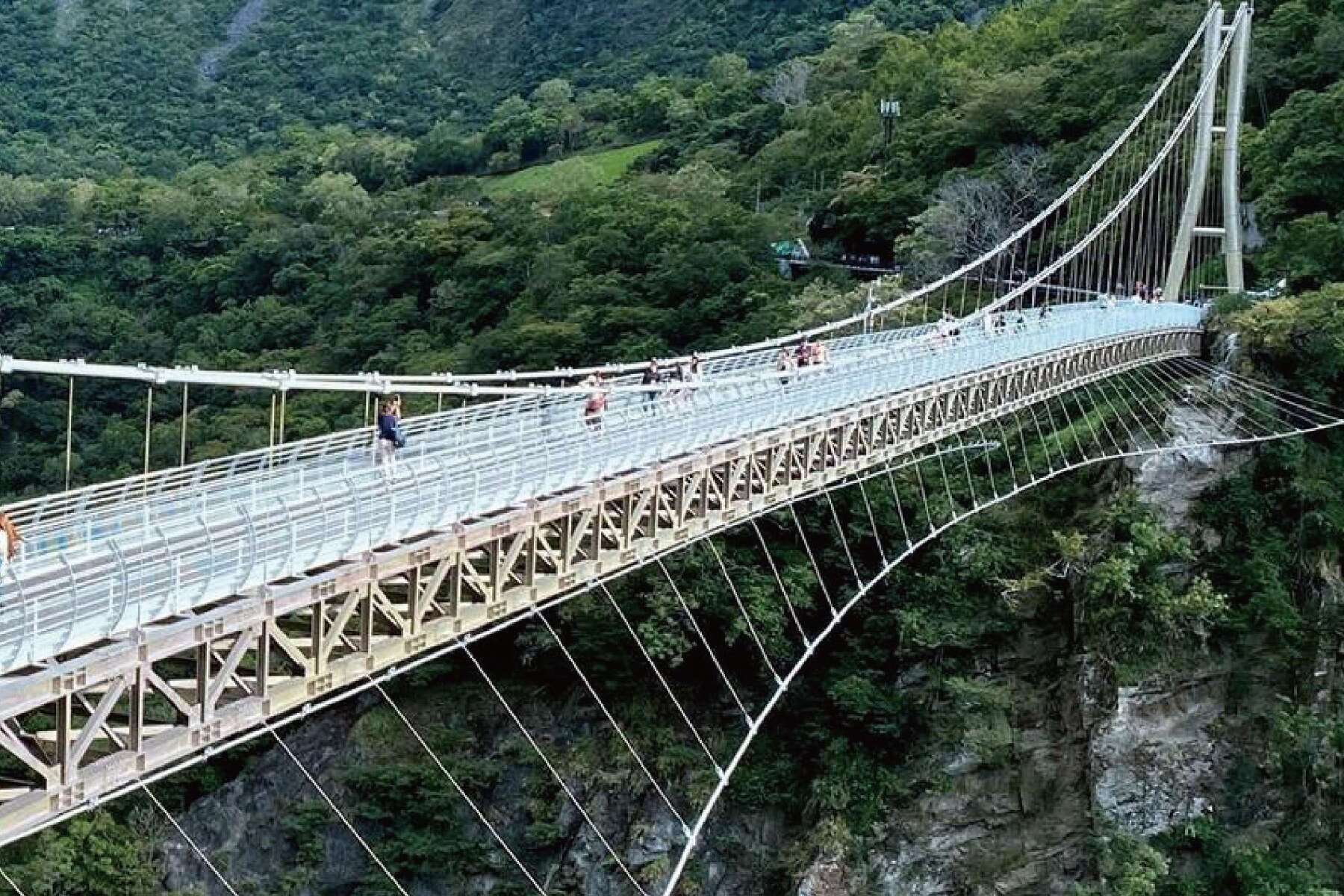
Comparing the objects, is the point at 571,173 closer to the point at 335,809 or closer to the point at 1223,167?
the point at 1223,167

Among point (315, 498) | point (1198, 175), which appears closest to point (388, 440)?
point (315, 498)

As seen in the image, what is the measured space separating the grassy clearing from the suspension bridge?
32.8 m

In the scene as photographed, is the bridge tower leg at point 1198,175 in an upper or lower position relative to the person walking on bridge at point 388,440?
lower

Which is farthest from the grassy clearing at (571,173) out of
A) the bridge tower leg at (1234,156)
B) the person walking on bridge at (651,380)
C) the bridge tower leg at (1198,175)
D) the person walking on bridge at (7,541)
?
the person walking on bridge at (7,541)

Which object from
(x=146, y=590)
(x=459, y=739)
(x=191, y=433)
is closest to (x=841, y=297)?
(x=459, y=739)

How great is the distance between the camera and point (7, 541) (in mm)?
9766

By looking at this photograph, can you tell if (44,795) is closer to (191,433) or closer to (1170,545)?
(1170,545)

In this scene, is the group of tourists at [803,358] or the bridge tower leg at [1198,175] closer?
the group of tourists at [803,358]

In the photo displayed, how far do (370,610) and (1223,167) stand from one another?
33369 mm

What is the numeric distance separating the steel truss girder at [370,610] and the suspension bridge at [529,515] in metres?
0.03

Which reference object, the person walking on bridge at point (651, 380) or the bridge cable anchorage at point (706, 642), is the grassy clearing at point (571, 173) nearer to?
the bridge cable anchorage at point (706, 642)

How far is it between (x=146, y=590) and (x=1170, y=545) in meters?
20.5

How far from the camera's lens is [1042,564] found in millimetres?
27281

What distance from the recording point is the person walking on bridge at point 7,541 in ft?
31.7
